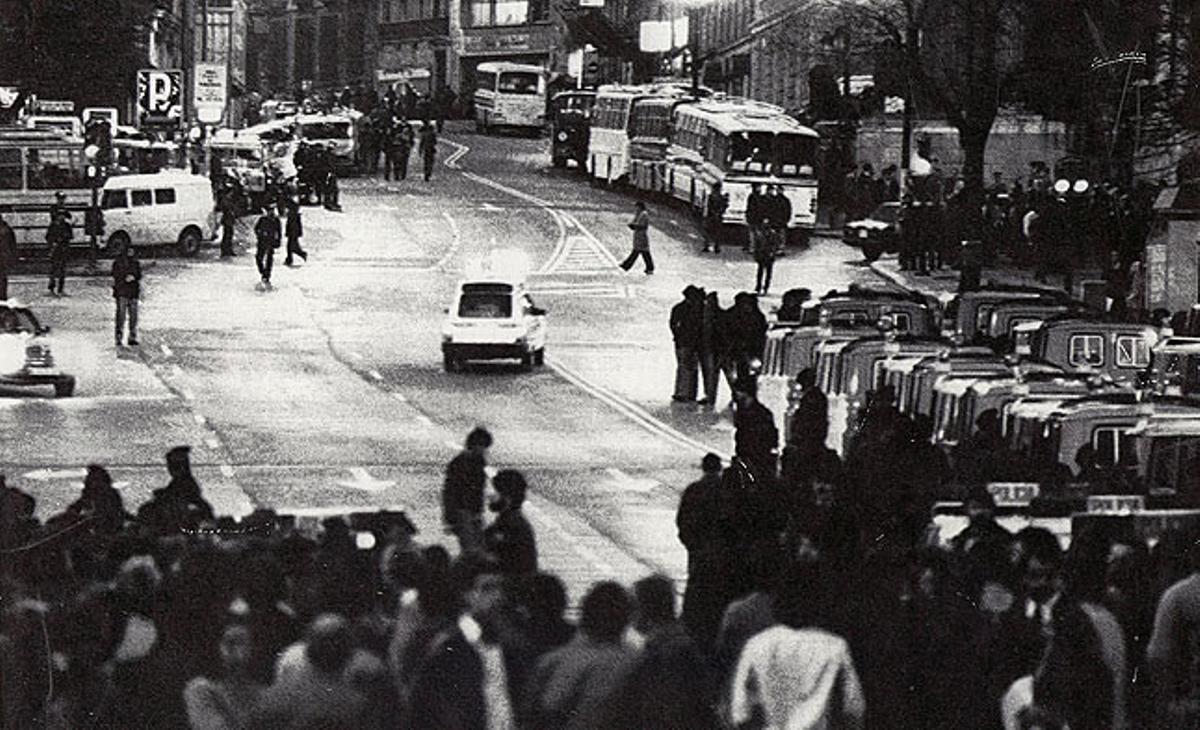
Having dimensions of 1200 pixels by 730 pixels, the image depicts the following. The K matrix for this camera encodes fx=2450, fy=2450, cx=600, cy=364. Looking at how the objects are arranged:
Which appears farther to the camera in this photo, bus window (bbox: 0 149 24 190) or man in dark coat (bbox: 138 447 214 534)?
bus window (bbox: 0 149 24 190)

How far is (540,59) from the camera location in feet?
224

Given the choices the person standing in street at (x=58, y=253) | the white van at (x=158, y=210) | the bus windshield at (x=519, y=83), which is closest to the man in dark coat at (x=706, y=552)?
the person standing in street at (x=58, y=253)

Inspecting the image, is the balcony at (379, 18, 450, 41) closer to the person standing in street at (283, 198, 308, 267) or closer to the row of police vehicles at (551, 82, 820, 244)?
the row of police vehicles at (551, 82, 820, 244)

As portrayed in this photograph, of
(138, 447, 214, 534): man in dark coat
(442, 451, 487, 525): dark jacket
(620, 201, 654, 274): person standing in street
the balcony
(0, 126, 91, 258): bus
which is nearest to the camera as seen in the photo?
(138, 447, 214, 534): man in dark coat

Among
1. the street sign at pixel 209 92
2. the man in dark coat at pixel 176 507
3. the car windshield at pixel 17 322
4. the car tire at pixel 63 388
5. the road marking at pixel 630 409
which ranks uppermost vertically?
the street sign at pixel 209 92

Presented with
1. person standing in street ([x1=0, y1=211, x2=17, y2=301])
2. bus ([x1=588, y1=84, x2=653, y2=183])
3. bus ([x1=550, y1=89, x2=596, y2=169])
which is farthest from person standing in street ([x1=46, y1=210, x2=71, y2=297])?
bus ([x1=550, y1=89, x2=596, y2=169])

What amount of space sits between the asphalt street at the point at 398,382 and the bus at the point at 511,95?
47.1 feet

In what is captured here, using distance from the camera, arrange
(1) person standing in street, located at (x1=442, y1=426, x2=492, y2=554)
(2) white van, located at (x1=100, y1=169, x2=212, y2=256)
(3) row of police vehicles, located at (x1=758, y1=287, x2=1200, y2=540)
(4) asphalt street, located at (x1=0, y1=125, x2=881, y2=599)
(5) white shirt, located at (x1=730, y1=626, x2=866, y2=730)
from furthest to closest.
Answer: (2) white van, located at (x1=100, y1=169, x2=212, y2=256) < (4) asphalt street, located at (x1=0, y1=125, x2=881, y2=599) < (3) row of police vehicles, located at (x1=758, y1=287, x2=1200, y2=540) < (1) person standing in street, located at (x1=442, y1=426, x2=492, y2=554) < (5) white shirt, located at (x1=730, y1=626, x2=866, y2=730)

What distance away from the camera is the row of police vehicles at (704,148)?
46.7 m

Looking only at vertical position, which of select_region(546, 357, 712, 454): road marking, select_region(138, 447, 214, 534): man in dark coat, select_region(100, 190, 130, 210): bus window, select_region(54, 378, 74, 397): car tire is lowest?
select_region(546, 357, 712, 454): road marking

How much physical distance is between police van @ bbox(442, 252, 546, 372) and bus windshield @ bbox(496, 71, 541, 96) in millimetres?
34212

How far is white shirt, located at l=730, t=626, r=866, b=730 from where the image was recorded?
10922 mm

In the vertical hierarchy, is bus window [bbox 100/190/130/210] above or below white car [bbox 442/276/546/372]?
above

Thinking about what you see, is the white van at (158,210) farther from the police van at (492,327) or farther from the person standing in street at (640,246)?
the police van at (492,327)
